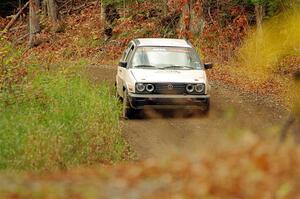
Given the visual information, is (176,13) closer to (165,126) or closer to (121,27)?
(121,27)

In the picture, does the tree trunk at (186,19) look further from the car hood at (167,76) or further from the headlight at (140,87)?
the headlight at (140,87)

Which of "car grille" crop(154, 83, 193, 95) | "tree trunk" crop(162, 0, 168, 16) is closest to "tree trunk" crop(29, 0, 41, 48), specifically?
"tree trunk" crop(162, 0, 168, 16)

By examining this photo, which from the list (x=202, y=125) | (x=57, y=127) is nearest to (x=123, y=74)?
(x=202, y=125)

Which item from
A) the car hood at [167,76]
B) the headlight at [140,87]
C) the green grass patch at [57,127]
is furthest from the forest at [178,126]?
the car hood at [167,76]

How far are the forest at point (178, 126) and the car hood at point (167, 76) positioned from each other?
0.82 meters

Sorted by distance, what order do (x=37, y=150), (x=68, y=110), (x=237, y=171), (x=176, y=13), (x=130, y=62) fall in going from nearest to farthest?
(x=237, y=171)
(x=37, y=150)
(x=68, y=110)
(x=130, y=62)
(x=176, y=13)

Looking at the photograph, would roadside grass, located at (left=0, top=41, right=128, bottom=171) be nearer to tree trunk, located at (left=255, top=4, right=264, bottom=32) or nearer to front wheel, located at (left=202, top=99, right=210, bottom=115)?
front wheel, located at (left=202, top=99, right=210, bottom=115)

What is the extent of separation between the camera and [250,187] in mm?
6570

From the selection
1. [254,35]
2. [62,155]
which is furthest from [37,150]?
[254,35]

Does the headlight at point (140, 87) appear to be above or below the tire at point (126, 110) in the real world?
above

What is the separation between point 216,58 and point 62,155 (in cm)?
1675

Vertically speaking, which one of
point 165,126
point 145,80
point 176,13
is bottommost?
point 165,126

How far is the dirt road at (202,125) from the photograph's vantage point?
1082 centimetres

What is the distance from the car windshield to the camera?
13.9 meters
